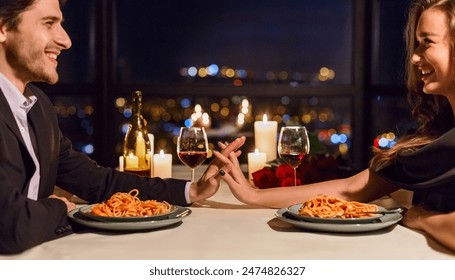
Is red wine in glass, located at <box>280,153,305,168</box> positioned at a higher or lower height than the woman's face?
lower

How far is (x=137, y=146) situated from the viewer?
7.31 ft

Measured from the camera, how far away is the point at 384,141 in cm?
488

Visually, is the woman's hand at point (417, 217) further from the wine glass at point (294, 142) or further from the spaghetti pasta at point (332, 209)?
the wine glass at point (294, 142)

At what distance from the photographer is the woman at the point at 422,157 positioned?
1.46m

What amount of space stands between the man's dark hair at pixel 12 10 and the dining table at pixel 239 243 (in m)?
0.57

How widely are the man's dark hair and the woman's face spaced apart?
3.47ft

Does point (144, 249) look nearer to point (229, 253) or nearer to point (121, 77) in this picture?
point (229, 253)

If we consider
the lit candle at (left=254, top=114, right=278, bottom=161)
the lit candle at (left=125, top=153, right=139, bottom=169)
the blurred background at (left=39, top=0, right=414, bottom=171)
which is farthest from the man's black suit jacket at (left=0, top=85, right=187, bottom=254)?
the blurred background at (left=39, top=0, right=414, bottom=171)

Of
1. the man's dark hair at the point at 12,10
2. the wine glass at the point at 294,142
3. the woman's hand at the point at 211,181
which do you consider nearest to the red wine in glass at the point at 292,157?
the wine glass at the point at 294,142

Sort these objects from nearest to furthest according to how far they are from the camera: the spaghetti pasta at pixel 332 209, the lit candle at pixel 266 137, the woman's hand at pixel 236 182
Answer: the spaghetti pasta at pixel 332 209 < the woman's hand at pixel 236 182 < the lit candle at pixel 266 137

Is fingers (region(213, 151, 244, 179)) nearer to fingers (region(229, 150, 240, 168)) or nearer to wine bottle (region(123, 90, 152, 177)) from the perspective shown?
fingers (region(229, 150, 240, 168))

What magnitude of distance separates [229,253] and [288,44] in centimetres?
712

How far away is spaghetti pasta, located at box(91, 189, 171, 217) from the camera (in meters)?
1.44
